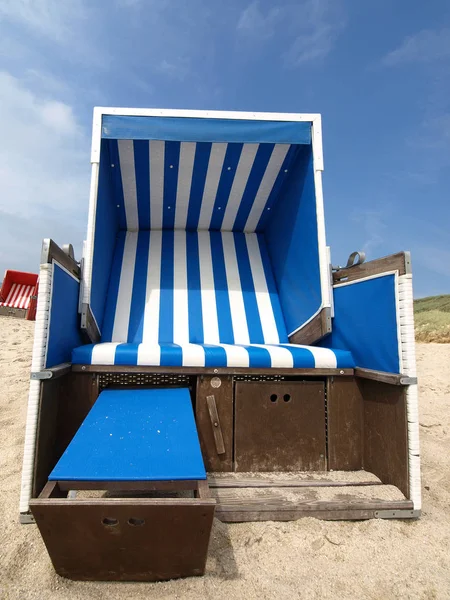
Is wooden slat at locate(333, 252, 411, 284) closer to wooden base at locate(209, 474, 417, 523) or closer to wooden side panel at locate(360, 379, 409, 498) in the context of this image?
wooden side panel at locate(360, 379, 409, 498)

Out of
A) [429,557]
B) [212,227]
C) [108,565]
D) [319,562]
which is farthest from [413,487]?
[212,227]

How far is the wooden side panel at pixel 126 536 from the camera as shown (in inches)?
45.2

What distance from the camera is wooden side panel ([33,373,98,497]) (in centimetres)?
182

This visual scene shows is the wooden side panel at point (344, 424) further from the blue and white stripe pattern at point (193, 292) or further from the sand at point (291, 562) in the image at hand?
the sand at point (291, 562)

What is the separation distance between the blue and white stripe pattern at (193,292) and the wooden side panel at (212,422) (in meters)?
0.47

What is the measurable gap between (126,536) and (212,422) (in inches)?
37.8

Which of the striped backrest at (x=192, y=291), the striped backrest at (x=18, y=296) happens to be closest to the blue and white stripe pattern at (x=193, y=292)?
the striped backrest at (x=192, y=291)

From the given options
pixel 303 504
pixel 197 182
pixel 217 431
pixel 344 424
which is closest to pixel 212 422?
pixel 217 431

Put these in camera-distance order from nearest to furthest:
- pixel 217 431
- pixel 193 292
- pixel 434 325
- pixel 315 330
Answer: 1. pixel 217 431
2. pixel 315 330
3. pixel 193 292
4. pixel 434 325

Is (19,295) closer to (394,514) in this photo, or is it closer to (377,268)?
(377,268)

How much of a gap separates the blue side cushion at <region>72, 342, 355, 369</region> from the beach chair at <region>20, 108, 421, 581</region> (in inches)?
0.5

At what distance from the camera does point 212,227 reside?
405cm

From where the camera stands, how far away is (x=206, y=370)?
2.16 metres

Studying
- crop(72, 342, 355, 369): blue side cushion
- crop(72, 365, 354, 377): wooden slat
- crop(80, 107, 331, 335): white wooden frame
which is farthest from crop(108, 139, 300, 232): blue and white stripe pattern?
crop(72, 365, 354, 377): wooden slat
